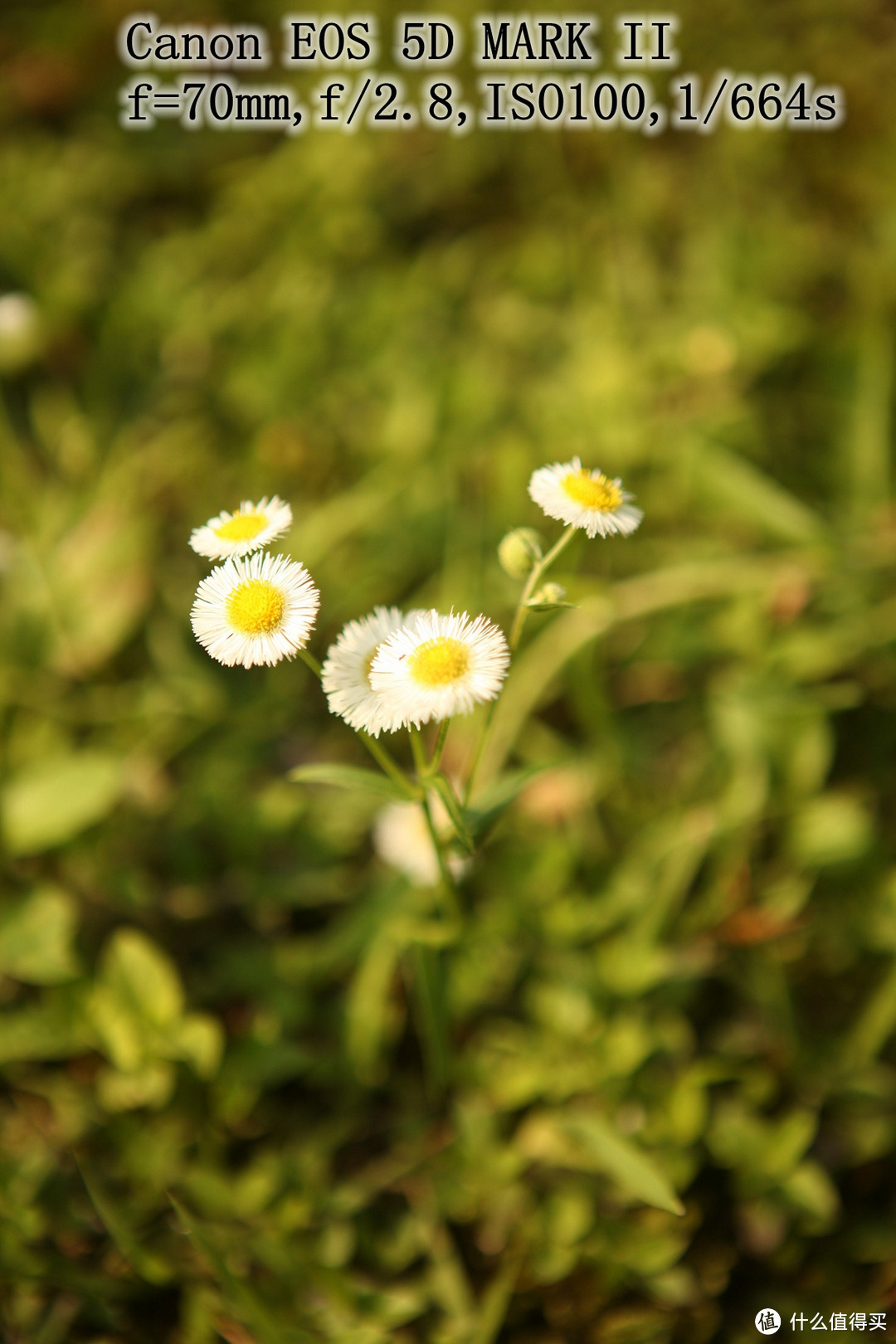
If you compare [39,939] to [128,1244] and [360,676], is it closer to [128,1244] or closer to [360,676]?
[128,1244]

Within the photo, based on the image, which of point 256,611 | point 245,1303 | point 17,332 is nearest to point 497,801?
point 256,611

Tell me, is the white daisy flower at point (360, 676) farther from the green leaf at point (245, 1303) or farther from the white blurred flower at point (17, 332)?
the white blurred flower at point (17, 332)

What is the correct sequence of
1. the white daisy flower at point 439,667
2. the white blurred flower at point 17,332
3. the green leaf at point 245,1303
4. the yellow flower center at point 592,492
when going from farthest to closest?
the white blurred flower at point 17,332, the green leaf at point 245,1303, the yellow flower center at point 592,492, the white daisy flower at point 439,667

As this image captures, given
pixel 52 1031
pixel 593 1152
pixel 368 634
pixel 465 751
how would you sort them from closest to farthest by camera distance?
pixel 368 634, pixel 593 1152, pixel 52 1031, pixel 465 751

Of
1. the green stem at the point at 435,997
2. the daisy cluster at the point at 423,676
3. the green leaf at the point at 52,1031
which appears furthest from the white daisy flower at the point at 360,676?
the green leaf at the point at 52,1031

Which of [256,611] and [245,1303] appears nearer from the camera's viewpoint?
[256,611]
